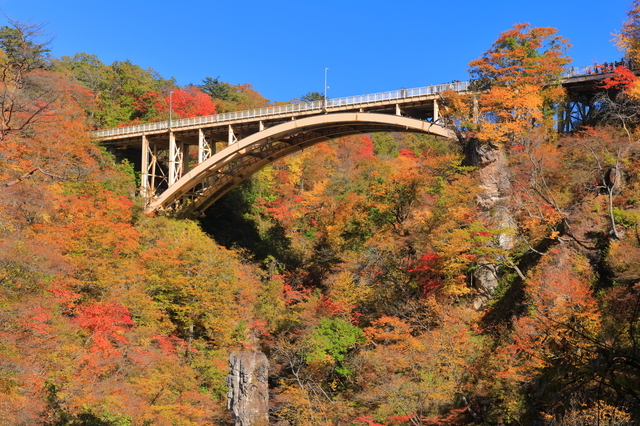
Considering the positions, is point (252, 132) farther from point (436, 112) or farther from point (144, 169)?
point (436, 112)

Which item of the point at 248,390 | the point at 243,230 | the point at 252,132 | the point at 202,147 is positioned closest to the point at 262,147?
the point at 252,132

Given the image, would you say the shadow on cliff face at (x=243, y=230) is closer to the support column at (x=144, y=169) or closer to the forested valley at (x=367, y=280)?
the forested valley at (x=367, y=280)

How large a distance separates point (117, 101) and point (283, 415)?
2701cm

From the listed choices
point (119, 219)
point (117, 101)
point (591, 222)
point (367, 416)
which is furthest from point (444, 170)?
point (117, 101)

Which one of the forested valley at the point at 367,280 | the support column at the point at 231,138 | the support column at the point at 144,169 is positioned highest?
the support column at the point at 231,138

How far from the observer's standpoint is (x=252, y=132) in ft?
97.1

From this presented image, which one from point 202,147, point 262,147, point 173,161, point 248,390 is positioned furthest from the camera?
point 173,161

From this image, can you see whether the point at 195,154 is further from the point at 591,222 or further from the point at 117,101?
the point at 591,222

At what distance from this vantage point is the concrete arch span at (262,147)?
2506 cm

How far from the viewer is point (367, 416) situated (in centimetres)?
1636

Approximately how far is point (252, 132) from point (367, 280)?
35.7 ft

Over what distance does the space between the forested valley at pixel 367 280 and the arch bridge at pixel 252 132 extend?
1.21m

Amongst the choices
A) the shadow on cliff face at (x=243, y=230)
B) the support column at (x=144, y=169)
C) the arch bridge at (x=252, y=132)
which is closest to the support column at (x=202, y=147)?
the arch bridge at (x=252, y=132)

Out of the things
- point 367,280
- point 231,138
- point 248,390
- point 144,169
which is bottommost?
point 248,390
